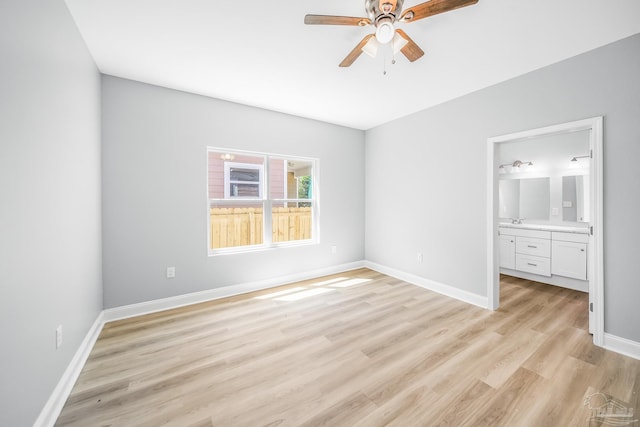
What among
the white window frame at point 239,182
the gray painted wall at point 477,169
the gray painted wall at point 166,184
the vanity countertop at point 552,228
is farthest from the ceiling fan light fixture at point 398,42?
the vanity countertop at point 552,228

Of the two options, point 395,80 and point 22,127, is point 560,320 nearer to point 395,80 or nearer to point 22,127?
point 395,80

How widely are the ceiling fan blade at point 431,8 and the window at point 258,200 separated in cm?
263

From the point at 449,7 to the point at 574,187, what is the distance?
13.9ft

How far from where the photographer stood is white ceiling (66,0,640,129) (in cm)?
176

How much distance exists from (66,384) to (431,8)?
3439mm

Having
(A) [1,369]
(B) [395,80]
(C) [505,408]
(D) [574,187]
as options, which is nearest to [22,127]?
(A) [1,369]

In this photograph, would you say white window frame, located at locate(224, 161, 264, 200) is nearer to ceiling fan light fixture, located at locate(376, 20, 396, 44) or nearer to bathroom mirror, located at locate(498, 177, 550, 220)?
ceiling fan light fixture, located at locate(376, 20, 396, 44)

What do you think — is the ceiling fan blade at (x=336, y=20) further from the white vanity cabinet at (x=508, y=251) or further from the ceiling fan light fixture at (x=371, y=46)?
the white vanity cabinet at (x=508, y=251)

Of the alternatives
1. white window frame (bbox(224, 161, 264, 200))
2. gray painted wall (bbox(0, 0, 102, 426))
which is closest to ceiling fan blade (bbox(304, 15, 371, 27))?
gray painted wall (bbox(0, 0, 102, 426))

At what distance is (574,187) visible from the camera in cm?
390

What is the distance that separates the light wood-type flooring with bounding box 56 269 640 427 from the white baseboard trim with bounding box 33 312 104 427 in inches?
2.1

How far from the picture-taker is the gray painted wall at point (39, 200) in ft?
3.69

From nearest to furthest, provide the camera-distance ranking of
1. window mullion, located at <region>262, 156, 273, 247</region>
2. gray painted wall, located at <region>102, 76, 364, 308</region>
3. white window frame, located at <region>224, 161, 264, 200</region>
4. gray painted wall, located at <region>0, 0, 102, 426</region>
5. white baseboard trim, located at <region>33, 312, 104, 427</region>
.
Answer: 1. gray painted wall, located at <region>0, 0, 102, 426</region>
2. white baseboard trim, located at <region>33, 312, 104, 427</region>
3. gray painted wall, located at <region>102, 76, 364, 308</region>
4. white window frame, located at <region>224, 161, 264, 200</region>
5. window mullion, located at <region>262, 156, 273, 247</region>

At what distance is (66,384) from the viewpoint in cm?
163
